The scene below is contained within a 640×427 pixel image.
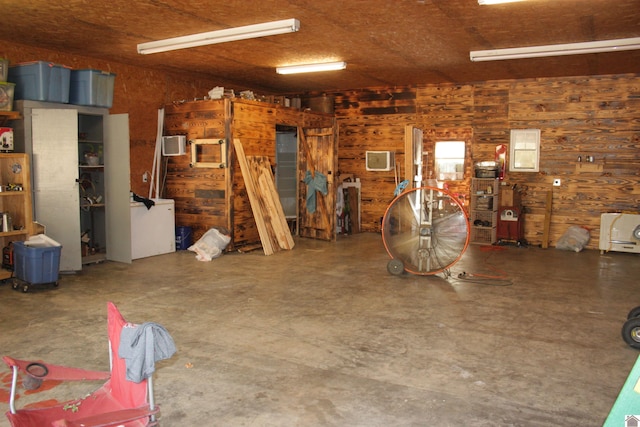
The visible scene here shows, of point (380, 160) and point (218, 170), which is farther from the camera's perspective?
point (380, 160)

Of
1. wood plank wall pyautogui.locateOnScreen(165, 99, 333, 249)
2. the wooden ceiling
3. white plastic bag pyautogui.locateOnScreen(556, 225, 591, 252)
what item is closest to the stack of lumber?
wood plank wall pyautogui.locateOnScreen(165, 99, 333, 249)

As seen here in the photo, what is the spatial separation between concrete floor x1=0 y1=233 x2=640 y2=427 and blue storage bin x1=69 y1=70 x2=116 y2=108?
2192mm

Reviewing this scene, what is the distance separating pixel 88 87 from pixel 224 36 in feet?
6.54

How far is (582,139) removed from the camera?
353 inches

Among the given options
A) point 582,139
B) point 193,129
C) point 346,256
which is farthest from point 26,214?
point 582,139

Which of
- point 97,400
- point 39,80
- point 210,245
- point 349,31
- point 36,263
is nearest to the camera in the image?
point 97,400

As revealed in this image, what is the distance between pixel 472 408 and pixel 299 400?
1.06 metres

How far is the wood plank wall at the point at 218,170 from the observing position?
26.8 feet

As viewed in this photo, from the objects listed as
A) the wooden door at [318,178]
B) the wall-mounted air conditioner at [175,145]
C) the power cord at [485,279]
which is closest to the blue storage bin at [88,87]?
the wall-mounted air conditioner at [175,145]

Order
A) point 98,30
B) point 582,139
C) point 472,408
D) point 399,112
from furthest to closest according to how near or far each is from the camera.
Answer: point 399,112, point 582,139, point 98,30, point 472,408

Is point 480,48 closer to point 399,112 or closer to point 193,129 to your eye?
point 399,112

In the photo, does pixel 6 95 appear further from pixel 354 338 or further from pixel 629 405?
pixel 629 405

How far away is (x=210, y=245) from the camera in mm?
7789

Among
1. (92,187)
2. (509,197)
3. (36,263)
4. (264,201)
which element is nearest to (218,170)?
(264,201)
